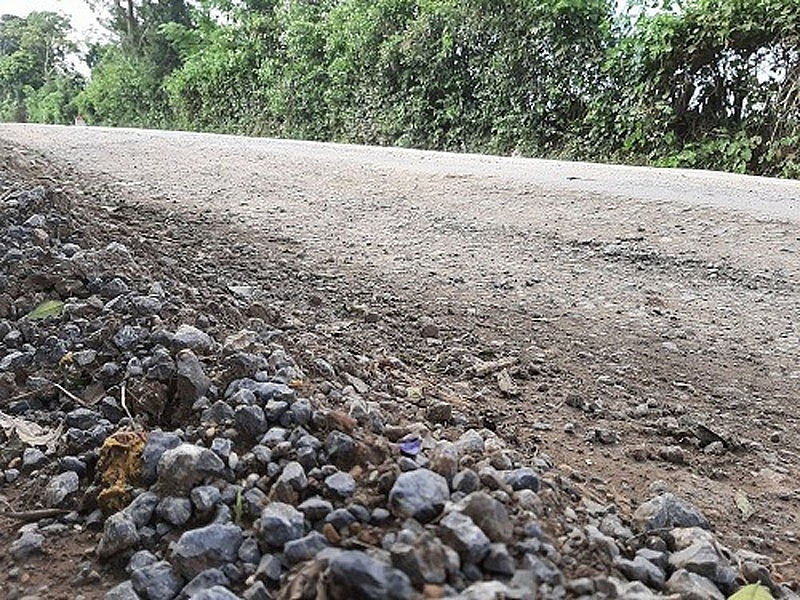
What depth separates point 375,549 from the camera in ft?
3.46

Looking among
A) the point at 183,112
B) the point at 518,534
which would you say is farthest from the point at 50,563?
the point at 183,112

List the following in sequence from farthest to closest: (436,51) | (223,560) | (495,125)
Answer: (436,51), (495,125), (223,560)

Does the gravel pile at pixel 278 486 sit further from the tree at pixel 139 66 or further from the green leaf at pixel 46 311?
the tree at pixel 139 66

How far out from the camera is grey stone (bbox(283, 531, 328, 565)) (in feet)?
3.62

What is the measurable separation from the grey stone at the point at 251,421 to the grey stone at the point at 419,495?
1.14 feet

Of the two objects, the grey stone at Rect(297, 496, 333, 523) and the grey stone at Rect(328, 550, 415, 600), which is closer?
the grey stone at Rect(328, 550, 415, 600)

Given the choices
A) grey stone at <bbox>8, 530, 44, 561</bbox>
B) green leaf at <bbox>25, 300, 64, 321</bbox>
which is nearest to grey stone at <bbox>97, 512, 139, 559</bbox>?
grey stone at <bbox>8, 530, 44, 561</bbox>

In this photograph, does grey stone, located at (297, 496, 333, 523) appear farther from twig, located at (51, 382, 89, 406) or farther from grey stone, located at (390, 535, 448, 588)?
twig, located at (51, 382, 89, 406)

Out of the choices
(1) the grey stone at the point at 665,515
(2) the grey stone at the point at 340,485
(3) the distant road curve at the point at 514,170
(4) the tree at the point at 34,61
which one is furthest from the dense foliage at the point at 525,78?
(4) the tree at the point at 34,61

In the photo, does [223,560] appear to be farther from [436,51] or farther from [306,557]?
[436,51]

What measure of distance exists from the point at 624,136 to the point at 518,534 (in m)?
8.87

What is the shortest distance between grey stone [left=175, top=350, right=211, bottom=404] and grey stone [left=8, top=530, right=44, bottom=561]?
1.26ft

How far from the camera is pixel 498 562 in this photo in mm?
1027

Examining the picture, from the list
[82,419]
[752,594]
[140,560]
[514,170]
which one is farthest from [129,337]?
[514,170]
